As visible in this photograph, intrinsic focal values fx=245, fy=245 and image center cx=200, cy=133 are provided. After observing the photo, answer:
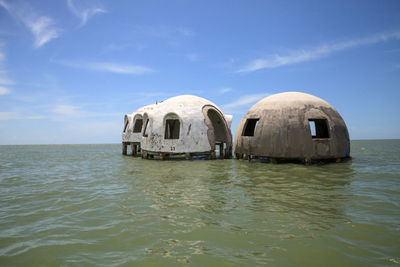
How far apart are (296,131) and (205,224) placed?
853 cm

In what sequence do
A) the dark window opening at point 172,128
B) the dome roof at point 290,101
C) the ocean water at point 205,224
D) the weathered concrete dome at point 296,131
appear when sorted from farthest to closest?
the dark window opening at point 172,128 → the dome roof at point 290,101 → the weathered concrete dome at point 296,131 → the ocean water at point 205,224

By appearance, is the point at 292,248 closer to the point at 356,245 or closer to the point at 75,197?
the point at 356,245

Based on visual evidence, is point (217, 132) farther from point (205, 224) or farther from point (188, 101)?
point (205, 224)

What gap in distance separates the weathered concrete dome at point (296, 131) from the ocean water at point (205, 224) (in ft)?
11.7

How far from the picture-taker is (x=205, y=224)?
443 cm

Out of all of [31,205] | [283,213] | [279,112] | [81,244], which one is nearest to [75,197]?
[31,205]

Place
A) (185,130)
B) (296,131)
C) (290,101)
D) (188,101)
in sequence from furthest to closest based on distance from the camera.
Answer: (188,101) < (185,130) < (290,101) < (296,131)

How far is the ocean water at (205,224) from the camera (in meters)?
3.29

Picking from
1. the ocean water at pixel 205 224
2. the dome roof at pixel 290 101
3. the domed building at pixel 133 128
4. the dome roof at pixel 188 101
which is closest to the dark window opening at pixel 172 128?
the domed building at pixel 133 128

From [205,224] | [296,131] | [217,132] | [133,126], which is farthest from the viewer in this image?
[133,126]

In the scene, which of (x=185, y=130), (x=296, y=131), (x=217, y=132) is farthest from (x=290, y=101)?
(x=217, y=132)

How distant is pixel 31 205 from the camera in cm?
605

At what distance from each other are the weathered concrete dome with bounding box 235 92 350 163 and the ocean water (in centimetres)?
357

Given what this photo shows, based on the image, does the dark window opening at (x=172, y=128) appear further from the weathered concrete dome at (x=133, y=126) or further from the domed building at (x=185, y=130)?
the domed building at (x=185, y=130)
